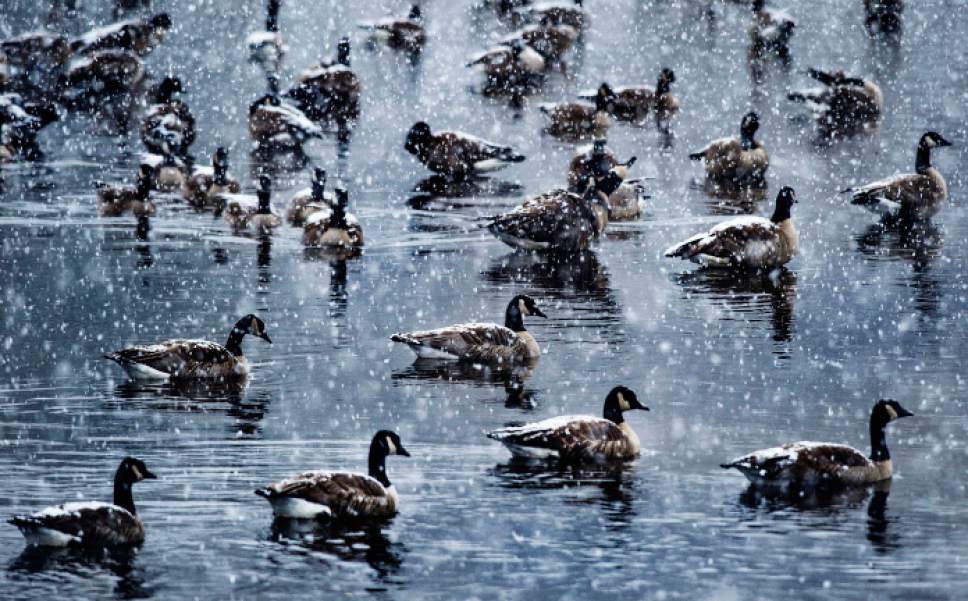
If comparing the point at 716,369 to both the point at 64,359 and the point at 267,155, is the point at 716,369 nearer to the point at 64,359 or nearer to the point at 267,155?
the point at 64,359

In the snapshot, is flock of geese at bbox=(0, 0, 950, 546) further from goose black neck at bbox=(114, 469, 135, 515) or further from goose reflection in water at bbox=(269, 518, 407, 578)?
goose reflection in water at bbox=(269, 518, 407, 578)

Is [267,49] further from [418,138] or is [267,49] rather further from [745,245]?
[745,245]

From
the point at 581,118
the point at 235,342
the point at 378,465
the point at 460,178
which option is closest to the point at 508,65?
the point at 581,118

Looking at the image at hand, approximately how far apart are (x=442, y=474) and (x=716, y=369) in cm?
572

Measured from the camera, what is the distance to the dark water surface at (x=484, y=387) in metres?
15.6

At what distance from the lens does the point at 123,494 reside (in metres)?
16.1

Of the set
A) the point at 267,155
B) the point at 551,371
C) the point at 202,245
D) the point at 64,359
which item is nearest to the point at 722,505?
the point at 551,371

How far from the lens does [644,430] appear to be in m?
20.0

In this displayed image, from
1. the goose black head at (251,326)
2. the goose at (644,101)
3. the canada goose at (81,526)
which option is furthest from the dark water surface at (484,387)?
the goose at (644,101)

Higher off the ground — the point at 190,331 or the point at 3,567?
the point at 190,331

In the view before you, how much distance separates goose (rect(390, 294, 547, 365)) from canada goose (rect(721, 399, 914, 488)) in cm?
549

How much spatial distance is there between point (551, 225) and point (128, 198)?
29.2ft

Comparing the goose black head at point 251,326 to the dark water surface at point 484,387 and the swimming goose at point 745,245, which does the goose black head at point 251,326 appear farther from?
the swimming goose at point 745,245

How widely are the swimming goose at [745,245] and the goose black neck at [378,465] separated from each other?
13329mm
